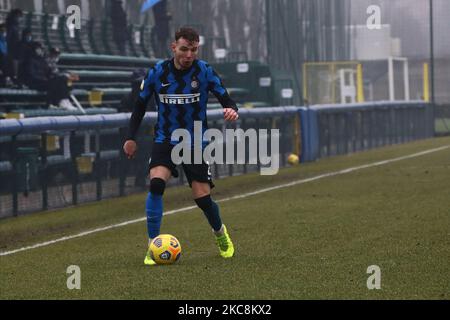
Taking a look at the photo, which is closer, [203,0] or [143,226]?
[143,226]

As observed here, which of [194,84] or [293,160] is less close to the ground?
[194,84]

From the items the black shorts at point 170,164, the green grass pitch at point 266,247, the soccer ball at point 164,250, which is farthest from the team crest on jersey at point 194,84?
the green grass pitch at point 266,247

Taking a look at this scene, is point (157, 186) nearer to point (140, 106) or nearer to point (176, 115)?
point (176, 115)

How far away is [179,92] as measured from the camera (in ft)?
30.7

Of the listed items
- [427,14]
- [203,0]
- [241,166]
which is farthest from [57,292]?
[427,14]

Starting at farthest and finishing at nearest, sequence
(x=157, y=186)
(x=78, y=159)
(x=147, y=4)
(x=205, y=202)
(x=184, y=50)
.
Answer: (x=147, y=4), (x=78, y=159), (x=205, y=202), (x=157, y=186), (x=184, y=50)

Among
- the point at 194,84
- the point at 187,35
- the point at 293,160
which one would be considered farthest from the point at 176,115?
the point at 293,160

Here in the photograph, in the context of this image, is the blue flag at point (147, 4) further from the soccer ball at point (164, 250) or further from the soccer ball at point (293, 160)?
the soccer ball at point (164, 250)

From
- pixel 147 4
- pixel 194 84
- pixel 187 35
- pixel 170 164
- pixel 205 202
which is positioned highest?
pixel 147 4

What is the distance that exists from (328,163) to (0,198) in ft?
32.1

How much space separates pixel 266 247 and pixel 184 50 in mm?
1889

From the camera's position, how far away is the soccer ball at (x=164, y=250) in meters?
9.05

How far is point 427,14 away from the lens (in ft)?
116
